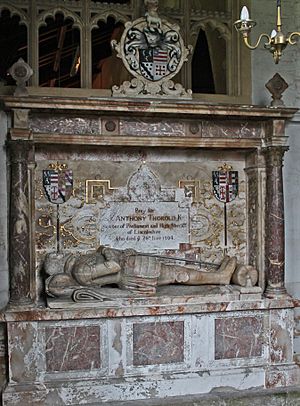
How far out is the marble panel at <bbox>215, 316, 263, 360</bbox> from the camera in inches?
201

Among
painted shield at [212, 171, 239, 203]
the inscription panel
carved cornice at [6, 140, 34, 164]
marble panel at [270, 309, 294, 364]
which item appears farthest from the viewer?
painted shield at [212, 171, 239, 203]

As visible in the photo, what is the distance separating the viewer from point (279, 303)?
204 inches

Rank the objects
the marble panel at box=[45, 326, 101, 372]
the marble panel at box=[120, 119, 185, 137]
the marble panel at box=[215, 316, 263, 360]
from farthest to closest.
A: the marble panel at box=[215, 316, 263, 360], the marble panel at box=[120, 119, 185, 137], the marble panel at box=[45, 326, 101, 372]

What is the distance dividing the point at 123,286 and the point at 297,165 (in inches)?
82.3

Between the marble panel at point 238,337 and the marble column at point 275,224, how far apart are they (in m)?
0.33

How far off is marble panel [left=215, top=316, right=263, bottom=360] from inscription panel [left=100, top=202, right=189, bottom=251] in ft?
3.03

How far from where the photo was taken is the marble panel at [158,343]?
4934mm

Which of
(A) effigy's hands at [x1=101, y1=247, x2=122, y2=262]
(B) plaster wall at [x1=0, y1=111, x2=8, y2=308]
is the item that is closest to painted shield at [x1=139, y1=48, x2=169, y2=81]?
(B) plaster wall at [x1=0, y1=111, x2=8, y2=308]

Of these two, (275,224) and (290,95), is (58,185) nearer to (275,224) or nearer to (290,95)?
(275,224)

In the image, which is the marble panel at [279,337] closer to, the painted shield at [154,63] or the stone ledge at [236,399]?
the stone ledge at [236,399]

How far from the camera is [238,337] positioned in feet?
16.9

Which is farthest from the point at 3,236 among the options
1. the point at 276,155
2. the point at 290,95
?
the point at 290,95

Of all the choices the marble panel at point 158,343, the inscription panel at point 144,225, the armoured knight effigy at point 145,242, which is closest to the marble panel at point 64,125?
the armoured knight effigy at point 145,242

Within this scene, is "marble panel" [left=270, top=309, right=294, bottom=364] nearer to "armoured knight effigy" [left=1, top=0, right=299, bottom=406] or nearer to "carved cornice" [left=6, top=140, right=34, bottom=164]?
"armoured knight effigy" [left=1, top=0, right=299, bottom=406]
